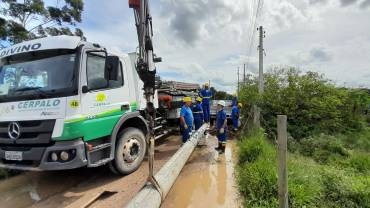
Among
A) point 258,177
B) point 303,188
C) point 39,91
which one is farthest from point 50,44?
point 303,188

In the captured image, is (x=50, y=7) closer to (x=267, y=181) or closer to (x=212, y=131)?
(x=212, y=131)

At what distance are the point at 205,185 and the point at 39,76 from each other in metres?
3.53

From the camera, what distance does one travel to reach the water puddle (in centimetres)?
466

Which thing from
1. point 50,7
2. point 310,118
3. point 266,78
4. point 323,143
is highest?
point 50,7

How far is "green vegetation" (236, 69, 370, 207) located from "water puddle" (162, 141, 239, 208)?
0.85ft

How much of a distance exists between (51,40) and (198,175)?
377 cm

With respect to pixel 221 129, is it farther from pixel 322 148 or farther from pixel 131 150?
pixel 322 148

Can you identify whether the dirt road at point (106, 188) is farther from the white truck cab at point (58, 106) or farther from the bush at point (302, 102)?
the bush at point (302, 102)

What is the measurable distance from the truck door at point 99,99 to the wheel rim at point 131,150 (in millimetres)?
606

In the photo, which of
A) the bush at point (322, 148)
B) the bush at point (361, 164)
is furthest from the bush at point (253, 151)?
the bush at point (322, 148)

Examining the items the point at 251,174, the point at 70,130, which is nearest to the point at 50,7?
the point at 70,130

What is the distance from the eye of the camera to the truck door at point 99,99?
15.8 feet

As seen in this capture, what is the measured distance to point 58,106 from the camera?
4527mm

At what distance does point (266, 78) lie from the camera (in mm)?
14219
